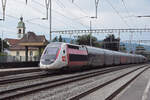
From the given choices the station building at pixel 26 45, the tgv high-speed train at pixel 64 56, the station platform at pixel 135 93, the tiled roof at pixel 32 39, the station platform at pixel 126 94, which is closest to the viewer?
the station platform at pixel 126 94

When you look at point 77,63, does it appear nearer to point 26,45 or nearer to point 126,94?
point 26,45

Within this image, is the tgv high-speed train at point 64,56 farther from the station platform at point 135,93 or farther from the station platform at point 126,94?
the station platform at point 135,93

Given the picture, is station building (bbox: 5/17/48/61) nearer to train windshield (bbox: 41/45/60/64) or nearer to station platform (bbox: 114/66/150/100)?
train windshield (bbox: 41/45/60/64)

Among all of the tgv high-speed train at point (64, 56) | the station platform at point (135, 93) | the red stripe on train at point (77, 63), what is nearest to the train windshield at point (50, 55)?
the tgv high-speed train at point (64, 56)

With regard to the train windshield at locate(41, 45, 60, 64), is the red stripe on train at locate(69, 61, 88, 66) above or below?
below

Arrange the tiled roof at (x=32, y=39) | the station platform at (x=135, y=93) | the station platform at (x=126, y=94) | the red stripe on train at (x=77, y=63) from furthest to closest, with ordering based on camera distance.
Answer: the tiled roof at (x=32, y=39), the red stripe on train at (x=77, y=63), the station platform at (x=135, y=93), the station platform at (x=126, y=94)

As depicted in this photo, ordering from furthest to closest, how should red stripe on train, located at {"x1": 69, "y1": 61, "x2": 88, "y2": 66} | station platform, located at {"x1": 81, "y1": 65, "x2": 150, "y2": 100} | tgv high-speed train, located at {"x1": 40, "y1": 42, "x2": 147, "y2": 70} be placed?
red stripe on train, located at {"x1": 69, "y1": 61, "x2": 88, "y2": 66} → tgv high-speed train, located at {"x1": 40, "y1": 42, "x2": 147, "y2": 70} → station platform, located at {"x1": 81, "y1": 65, "x2": 150, "y2": 100}

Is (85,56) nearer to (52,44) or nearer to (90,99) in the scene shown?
(52,44)

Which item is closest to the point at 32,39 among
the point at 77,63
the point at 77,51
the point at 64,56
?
the point at 77,51

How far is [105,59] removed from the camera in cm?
4044

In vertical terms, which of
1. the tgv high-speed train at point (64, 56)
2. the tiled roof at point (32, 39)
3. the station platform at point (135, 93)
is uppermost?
the tiled roof at point (32, 39)

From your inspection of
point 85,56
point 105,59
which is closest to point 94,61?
point 85,56

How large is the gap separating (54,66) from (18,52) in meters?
70.3

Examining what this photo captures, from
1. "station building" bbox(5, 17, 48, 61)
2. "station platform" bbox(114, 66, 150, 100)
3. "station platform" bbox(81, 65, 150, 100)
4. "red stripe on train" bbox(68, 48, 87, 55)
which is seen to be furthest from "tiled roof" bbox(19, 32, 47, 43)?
"station platform" bbox(81, 65, 150, 100)
